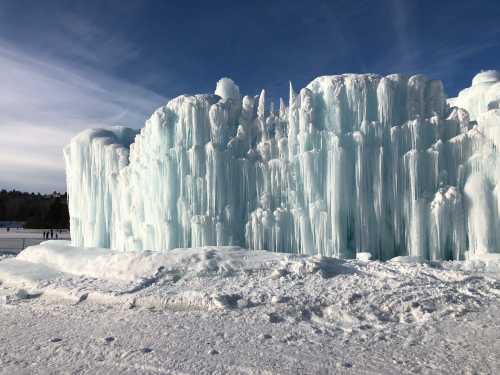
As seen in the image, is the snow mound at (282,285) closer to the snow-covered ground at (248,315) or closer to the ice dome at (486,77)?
the snow-covered ground at (248,315)

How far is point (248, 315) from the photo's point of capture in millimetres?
10000

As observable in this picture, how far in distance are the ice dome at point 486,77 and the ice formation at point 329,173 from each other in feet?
10.7

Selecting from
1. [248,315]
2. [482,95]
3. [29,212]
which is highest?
[482,95]

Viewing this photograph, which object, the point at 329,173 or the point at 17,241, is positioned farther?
the point at 17,241

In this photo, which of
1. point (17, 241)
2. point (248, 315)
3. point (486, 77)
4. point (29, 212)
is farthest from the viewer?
point (29, 212)

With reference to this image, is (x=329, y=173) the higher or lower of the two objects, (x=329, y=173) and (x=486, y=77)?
the lower

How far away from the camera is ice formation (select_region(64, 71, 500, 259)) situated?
48.0ft

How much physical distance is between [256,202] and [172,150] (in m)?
4.21

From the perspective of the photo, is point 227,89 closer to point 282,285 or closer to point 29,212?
point 282,285

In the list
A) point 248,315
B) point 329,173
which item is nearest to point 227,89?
point 329,173

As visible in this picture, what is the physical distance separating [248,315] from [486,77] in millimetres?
19026

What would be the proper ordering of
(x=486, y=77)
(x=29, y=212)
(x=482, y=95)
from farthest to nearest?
(x=29, y=212), (x=486, y=77), (x=482, y=95)

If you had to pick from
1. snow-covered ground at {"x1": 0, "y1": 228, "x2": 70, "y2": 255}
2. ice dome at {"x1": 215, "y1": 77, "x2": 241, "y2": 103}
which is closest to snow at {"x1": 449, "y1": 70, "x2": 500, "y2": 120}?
ice dome at {"x1": 215, "y1": 77, "x2": 241, "y2": 103}

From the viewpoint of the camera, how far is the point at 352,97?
16.0m
